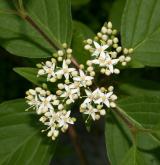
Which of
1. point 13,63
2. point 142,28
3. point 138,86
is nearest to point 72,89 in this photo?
point 142,28

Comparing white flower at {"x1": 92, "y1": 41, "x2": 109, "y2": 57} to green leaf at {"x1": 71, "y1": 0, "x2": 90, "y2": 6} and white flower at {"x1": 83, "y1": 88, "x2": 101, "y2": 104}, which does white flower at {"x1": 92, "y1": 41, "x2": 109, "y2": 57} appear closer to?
white flower at {"x1": 83, "y1": 88, "x2": 101, "y2": 104}

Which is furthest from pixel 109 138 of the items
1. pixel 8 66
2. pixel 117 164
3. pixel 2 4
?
pixel 8 66

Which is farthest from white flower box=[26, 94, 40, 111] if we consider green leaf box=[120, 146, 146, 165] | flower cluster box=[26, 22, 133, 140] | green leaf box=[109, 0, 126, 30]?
green leaf box=[109, 0, 126, 30]

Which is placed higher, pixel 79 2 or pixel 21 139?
pixel 79 2

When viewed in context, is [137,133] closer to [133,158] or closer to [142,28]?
[133,158]

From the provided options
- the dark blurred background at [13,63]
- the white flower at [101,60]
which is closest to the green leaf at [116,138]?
the white flower at [101,60]
